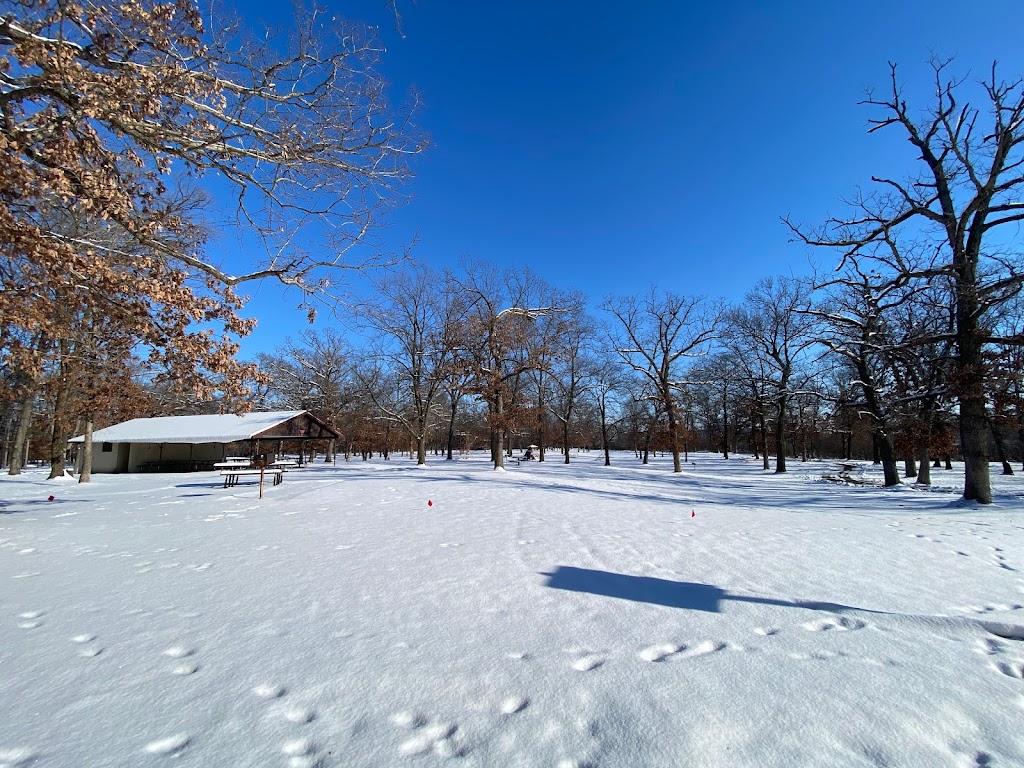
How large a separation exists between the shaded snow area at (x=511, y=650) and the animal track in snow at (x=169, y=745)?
0.01 m

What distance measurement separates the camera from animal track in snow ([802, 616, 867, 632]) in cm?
365

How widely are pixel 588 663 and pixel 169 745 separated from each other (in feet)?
7.54

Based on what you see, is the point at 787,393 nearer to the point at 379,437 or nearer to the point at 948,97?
the point at 948,97

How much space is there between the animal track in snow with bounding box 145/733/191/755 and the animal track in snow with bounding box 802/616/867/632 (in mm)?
4132

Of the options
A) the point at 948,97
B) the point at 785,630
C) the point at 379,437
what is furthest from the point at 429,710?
the point at 379,437

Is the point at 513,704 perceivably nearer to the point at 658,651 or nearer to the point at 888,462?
the point at 658,651

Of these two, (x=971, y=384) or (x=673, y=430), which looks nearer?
(x=971, y=384)

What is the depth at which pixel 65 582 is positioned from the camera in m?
5.03

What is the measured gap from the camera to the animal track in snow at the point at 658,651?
3.13m

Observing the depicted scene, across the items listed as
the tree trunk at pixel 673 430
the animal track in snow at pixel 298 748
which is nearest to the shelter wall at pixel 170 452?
the tree trunk at pixel 673 430

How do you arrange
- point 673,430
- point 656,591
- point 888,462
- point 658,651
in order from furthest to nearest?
point 673,430, point 888,462, point 656,591, point 658,651

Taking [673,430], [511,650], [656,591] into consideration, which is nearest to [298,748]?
[511,650]

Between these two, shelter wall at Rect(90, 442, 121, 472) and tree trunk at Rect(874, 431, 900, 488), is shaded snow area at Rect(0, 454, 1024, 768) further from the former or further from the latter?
shelter wall at Rect(90, 442, 121, 472)

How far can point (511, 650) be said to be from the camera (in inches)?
129
